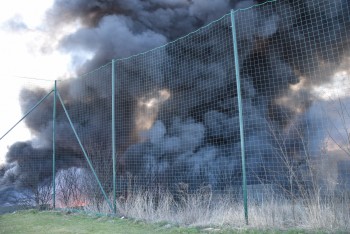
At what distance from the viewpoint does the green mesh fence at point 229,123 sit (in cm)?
495

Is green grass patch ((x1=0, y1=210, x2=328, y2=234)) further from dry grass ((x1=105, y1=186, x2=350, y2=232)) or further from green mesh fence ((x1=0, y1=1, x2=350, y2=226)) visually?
green mesh fence ((x1=0, y1=1, x2=350, y2=226))

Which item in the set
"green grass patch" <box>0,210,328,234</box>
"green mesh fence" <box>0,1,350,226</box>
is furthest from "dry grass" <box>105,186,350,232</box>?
"green grass patch" <box>0,210,328,234</box>

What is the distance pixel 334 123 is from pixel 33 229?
460 centimetres

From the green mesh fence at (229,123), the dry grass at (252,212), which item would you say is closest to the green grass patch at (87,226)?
the dry grass at (252,212)

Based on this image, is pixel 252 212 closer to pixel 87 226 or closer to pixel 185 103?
pixel 87 226

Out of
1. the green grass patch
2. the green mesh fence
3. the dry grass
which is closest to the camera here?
the dry grass

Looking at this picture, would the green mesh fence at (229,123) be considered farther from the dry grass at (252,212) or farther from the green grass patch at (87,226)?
the green grass patch at (87,226)

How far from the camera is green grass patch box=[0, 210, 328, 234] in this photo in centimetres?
472

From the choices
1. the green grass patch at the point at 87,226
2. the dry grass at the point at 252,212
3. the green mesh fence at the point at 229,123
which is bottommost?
the green grass patch at the point at 87,226

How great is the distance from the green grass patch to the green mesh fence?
22.1 inches

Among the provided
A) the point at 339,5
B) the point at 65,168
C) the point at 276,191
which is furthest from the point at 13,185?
the point at 339,5

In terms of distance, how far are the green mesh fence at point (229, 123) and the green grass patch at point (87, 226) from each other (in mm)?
561

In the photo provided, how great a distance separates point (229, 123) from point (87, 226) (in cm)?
498

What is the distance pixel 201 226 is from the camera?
478 centimetres
